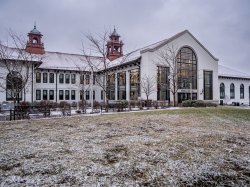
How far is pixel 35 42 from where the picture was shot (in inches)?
1816

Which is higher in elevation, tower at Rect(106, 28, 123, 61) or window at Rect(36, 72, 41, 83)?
tower at Rect(106, 28, 123, 61)

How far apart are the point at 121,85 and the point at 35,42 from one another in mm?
23118

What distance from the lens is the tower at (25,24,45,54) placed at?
4397 cm

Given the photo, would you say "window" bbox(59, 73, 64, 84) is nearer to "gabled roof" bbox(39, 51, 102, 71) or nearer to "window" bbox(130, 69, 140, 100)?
"gabled roof" bbox(39, 51, 102, 71)

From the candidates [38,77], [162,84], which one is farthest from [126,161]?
[38,77]

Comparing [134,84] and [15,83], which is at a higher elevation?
[134,84]

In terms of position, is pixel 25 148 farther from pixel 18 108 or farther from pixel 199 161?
pixel 18 108

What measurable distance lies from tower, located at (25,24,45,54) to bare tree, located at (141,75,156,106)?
83.7 ft

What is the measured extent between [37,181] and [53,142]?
3.44 m

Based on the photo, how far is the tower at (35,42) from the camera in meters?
44.0

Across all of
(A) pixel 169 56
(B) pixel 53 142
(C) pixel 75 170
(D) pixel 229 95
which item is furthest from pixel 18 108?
(D) pixel 229 95

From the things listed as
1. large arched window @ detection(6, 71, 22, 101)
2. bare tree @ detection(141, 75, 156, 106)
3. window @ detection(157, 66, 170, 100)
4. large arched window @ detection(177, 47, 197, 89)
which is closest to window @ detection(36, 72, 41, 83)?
large arched window @ detection(6, 71, 22, 101)

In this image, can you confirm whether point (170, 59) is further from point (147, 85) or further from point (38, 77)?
point (38, 77)

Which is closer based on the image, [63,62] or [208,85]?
[208,85]
